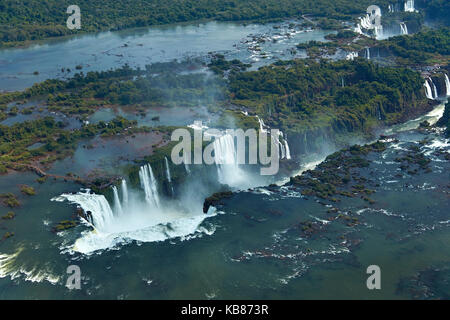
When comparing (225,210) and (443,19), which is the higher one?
(443,19)

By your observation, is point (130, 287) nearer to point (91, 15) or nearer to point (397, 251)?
point (397, 251)

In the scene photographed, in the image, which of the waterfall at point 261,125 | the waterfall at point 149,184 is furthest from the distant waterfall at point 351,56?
the waterfall at point 149,184

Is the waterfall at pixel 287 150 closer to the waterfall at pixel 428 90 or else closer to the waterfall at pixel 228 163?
the waterfall at pixel 228 163

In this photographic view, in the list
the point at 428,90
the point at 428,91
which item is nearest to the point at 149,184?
the point at 428,91

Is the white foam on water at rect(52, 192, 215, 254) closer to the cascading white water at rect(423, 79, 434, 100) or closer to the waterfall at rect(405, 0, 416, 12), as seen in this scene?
the cascading white water at rect(423, 79, 434, 100)

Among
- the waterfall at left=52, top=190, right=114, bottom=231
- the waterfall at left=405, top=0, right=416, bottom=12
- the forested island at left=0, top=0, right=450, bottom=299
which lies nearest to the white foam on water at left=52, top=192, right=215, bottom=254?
the waterfall at left=52, top=190, right=114, bottom=231

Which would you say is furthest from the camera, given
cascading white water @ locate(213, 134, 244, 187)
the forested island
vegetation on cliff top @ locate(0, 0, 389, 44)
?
vegetation on cliff top @ locate(0, 0, 389, 44)

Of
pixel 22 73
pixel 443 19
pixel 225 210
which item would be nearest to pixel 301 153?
pixel 225 210

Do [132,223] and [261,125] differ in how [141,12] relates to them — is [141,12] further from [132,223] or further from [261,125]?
A: [132,223]
